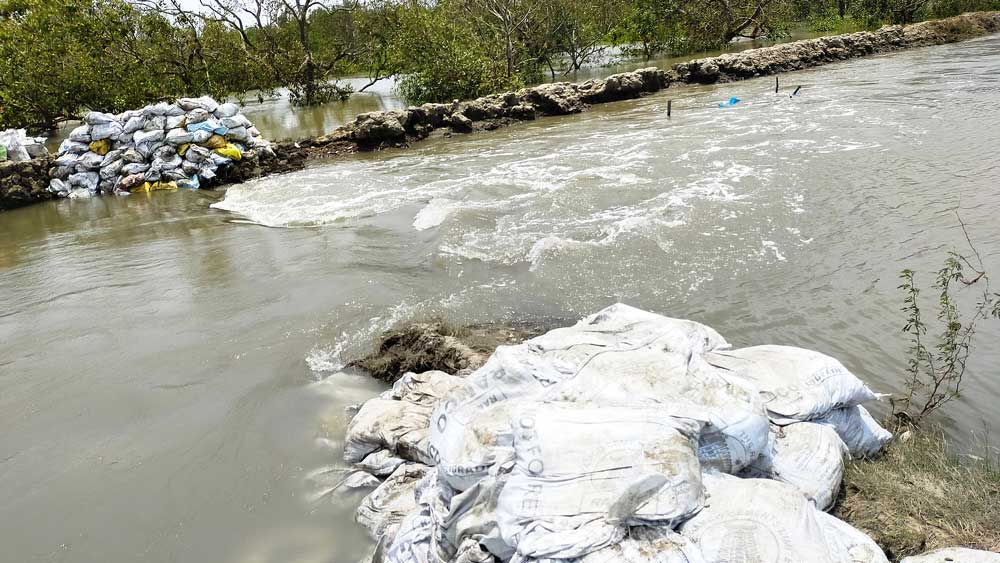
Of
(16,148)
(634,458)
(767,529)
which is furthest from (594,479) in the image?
(16,148)

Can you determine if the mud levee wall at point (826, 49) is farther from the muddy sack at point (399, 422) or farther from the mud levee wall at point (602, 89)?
the muddy sack at point (399, 422)

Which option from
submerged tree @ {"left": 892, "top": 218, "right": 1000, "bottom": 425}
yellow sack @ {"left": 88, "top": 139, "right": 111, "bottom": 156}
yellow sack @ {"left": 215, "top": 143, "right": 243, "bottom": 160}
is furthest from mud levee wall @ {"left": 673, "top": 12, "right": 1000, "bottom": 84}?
submerged tree @ {"left": 892, "top": 218, "right": 1000, "bottom": 425}

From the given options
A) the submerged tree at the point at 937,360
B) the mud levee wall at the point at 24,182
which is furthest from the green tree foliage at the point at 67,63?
the submerged tree at the point at 937,360

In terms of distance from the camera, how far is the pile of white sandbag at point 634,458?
1.71 m

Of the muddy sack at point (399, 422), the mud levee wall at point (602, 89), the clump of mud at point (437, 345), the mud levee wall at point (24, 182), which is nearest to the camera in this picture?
the muddy sack at point (399, 422)

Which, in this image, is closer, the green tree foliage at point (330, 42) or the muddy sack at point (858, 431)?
the muddy sack at point (858, 431)

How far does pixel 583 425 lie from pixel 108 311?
4.87 meters

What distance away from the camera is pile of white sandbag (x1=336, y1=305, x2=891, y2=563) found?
1707 millimetres

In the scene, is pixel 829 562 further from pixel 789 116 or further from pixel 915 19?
pixel 915 19

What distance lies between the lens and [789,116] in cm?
1097

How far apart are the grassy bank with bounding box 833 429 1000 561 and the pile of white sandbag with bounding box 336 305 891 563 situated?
0.40ft

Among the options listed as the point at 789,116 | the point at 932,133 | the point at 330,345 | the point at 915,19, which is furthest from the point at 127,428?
the point at 915,19

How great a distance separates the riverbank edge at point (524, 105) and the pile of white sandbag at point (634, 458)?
9695 millimetres

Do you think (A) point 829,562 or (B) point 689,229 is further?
(B) point 689,229
